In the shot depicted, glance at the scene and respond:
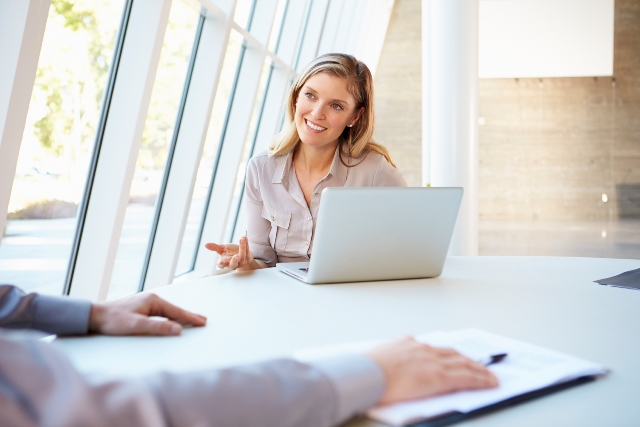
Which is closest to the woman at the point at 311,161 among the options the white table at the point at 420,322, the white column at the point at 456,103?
the white table at the point at 420,322

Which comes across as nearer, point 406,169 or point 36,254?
point 36,254

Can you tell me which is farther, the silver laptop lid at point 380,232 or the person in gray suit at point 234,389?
the silver laptop lid at point 380,232

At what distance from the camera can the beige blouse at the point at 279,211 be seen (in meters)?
1.91

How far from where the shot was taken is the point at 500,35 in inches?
385

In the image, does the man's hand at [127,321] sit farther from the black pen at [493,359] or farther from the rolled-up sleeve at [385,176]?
the rolled-up sleeve at [385,176]

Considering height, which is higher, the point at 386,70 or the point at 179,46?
the point at 386,70

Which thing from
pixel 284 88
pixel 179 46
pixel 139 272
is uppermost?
pixel 284 88

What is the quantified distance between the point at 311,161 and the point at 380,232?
30.5 inches

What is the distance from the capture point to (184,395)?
49cm

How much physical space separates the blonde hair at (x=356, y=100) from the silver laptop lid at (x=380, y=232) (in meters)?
0.71

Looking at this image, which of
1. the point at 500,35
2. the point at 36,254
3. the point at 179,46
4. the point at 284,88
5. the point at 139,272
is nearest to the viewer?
the point at 36,254

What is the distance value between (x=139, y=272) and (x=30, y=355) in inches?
144

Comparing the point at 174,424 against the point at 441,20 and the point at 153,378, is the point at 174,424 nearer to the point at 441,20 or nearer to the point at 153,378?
the point at 153,378

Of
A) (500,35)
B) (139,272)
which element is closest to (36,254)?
(139,272)
